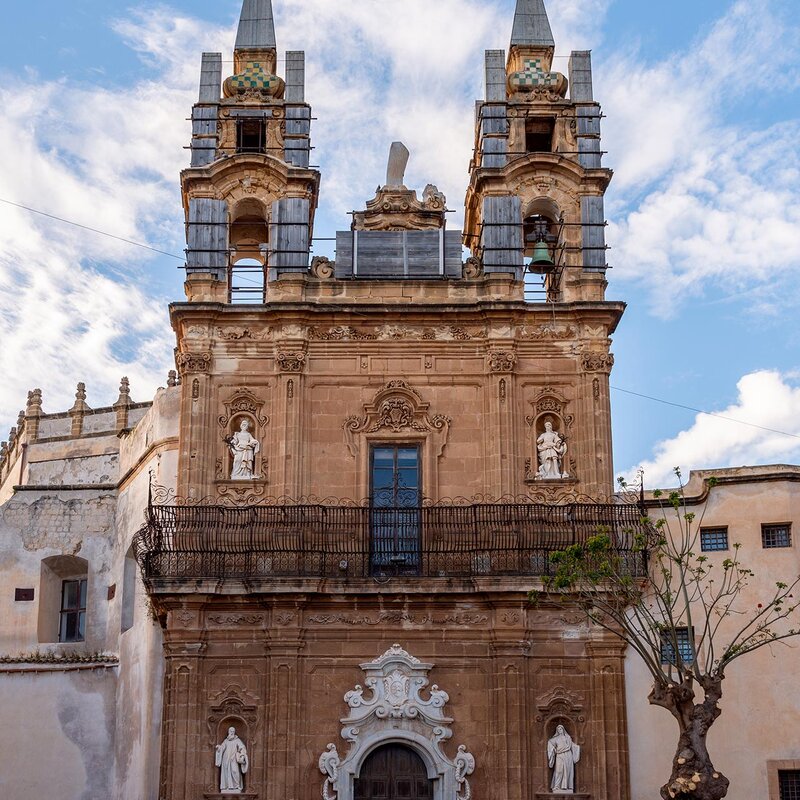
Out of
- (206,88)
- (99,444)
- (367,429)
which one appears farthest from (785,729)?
(99,444)

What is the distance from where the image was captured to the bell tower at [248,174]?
2306 cm

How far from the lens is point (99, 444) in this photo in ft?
129

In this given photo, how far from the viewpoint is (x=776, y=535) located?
69.9ft

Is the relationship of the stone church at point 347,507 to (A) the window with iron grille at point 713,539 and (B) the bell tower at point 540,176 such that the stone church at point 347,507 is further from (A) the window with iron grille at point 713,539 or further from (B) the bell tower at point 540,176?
(A) the window with iron grille at point 713,539

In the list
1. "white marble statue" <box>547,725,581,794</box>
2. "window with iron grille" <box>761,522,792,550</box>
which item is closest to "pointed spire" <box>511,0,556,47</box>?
"window with iron grille" <box>761,522,792,550</box>

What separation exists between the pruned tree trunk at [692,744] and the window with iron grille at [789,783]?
10.9 feet

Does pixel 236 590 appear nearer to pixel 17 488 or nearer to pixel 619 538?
pixel 619 538

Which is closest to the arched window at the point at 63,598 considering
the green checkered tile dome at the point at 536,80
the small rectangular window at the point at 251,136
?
the small rectangular window at the point at 251,136

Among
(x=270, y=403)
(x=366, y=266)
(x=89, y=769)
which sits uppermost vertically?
(x=366, y=266)

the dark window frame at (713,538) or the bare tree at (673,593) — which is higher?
the dark window frame at (713,538)

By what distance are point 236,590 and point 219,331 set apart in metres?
4.34

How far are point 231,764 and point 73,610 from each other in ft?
22.4

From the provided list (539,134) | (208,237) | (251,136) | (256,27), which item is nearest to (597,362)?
(539,134)

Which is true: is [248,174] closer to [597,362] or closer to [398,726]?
[597,362]
